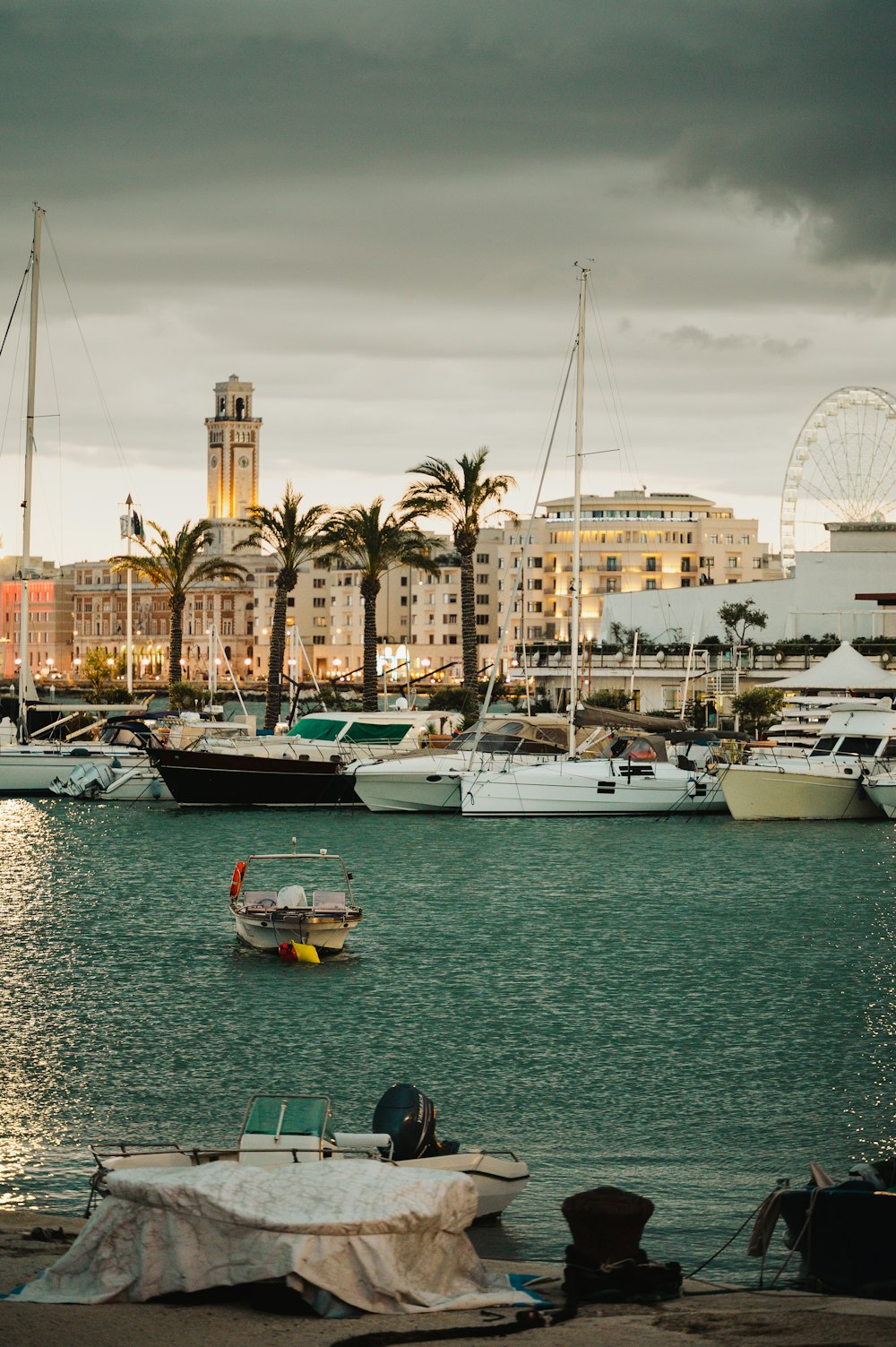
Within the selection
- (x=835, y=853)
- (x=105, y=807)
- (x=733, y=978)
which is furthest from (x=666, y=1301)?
(x=105, y=807)

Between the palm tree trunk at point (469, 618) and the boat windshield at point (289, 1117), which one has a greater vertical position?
the palm tree trunk at point (469, 618)

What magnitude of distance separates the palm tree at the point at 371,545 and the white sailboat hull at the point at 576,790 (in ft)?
87.0

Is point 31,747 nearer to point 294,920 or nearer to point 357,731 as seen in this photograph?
point 357,731

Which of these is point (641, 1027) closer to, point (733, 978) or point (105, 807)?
point (733, 978)

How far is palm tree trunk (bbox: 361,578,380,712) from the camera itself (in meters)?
83.3

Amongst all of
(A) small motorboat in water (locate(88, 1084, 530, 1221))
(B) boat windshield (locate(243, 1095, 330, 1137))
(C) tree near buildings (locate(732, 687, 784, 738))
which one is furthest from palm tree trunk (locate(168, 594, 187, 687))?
(B) boat windshield (locate(243, 1095, 330, 1137))

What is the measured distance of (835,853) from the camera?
158 ft

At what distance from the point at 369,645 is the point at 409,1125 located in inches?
2771

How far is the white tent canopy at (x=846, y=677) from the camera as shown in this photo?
221 feet

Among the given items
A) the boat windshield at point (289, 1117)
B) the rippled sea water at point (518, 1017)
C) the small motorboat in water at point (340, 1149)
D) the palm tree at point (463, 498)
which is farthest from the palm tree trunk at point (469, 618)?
the boat windshield at point (289, 1117)

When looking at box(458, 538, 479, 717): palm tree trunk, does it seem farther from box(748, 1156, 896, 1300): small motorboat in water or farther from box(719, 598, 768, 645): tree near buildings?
box(748, 1156, 896, 1300): small motorboat in water

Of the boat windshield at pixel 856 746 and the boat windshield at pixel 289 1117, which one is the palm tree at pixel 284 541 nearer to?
the boat windshield at pixel 856 746

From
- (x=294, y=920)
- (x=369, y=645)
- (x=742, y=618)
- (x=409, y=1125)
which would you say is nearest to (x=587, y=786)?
(x=294, y=920)

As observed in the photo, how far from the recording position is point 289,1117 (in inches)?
569
